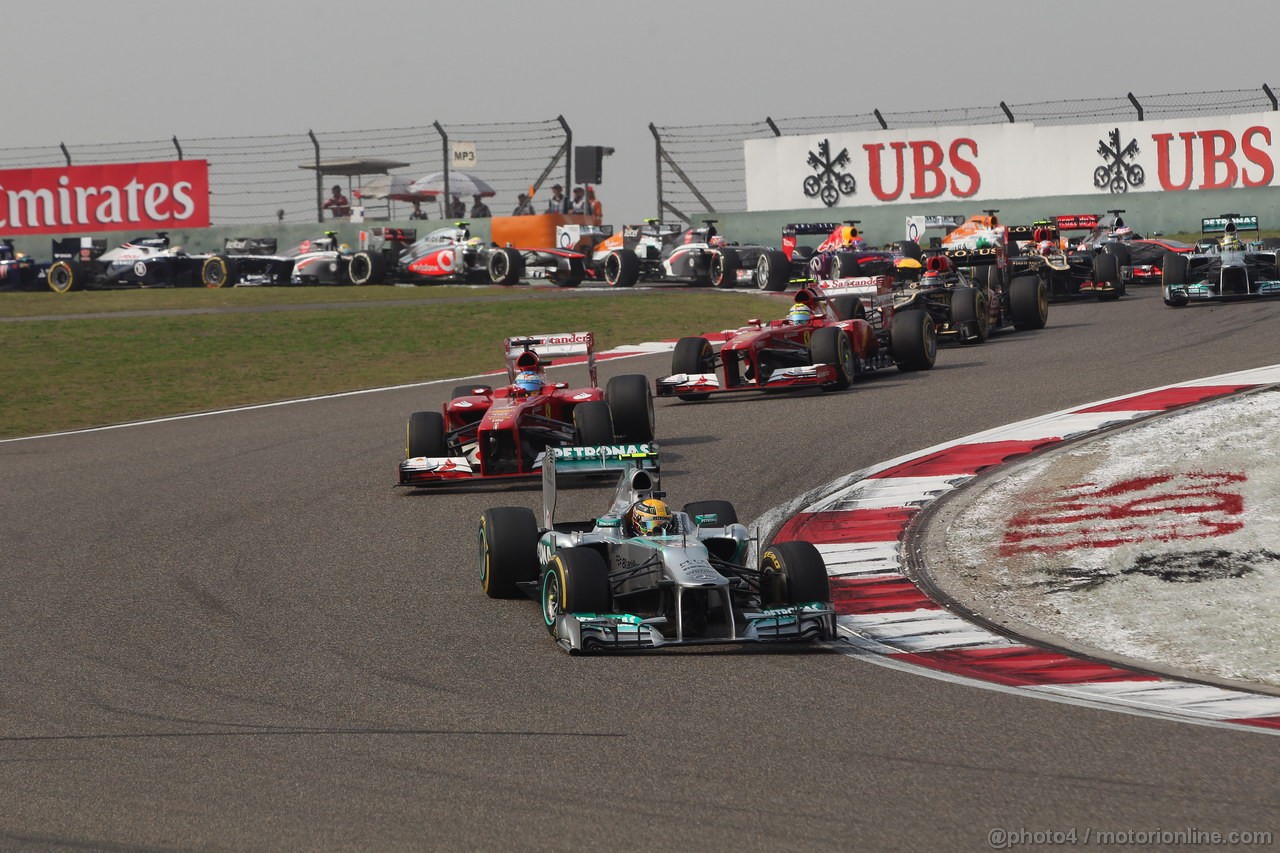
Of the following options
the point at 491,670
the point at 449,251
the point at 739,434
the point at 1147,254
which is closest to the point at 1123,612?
the point at 491,670

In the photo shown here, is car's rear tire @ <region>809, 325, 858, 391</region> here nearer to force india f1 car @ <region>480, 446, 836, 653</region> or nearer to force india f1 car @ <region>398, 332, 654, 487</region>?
force india f1 car @ <region>398, 332, 654, 487</region>

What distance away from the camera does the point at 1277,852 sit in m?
4.65

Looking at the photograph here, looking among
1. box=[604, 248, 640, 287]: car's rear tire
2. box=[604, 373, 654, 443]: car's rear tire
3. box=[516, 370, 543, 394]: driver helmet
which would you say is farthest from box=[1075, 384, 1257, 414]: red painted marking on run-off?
box=[604, 248, 640, 287]: car's rear tire

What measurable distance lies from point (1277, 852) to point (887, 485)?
744 centimetres

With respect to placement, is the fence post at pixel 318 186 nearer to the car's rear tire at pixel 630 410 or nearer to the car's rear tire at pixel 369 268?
the car's rear tire at pixel 369 268

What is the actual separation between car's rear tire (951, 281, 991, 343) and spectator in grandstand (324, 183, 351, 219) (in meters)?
21.8

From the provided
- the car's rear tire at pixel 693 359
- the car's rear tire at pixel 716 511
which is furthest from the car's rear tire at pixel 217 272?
the car's rear tire at pixel 716 511

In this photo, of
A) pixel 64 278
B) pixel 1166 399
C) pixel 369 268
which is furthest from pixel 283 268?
pixel 1166 399

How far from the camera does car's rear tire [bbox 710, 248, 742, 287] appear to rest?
32.6m

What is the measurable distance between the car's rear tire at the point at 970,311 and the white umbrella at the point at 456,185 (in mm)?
17199

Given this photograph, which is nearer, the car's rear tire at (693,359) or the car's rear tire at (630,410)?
the car's rear tire at (630,410)

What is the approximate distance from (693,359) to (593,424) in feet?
15.6

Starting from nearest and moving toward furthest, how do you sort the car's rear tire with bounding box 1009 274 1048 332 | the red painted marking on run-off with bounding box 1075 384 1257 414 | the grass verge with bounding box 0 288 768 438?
the red painted marking on run-off with bounding box 1075 384 1257 414
the grass verge with bounding box 0 288 768 438
the car's rear tire with bounding box 1009 274 1048 332

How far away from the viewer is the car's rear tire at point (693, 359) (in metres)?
18.0
